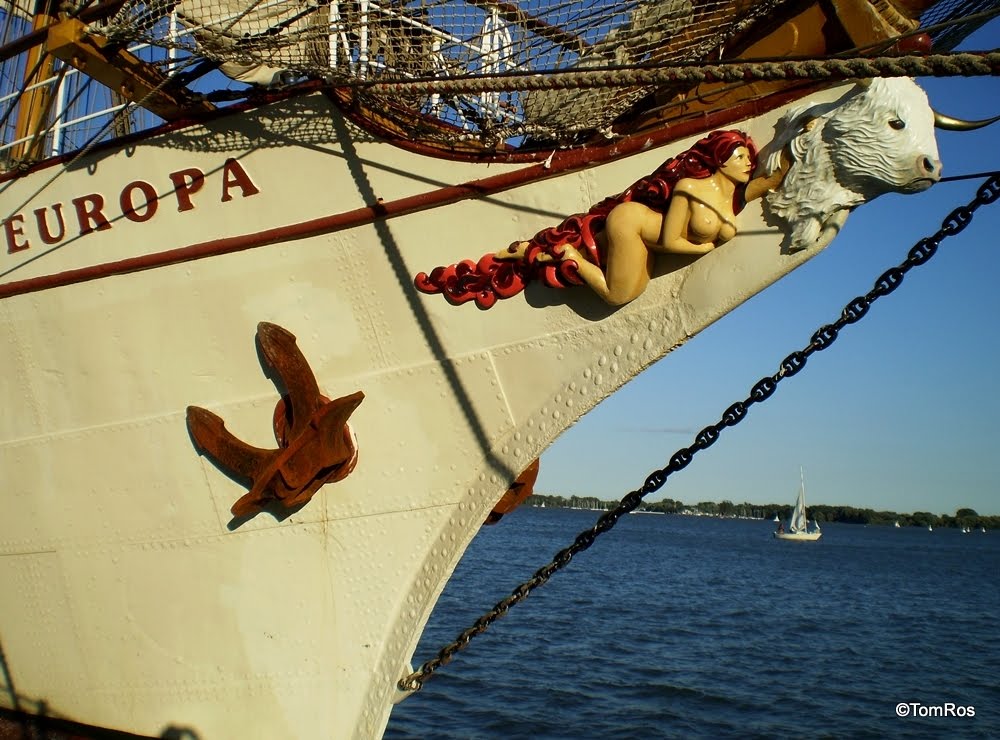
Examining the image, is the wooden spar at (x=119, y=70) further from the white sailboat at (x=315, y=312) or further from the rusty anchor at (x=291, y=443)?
the rusty anchor at (x=291, y=443)

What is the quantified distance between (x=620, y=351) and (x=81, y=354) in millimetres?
2760

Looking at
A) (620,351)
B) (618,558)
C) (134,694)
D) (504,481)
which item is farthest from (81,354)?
(618,558)

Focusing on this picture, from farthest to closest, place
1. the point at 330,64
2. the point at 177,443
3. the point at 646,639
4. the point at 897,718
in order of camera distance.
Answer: the point at 646,639 < the point at 897,718 < the point at 177,443 < the point at 330,64

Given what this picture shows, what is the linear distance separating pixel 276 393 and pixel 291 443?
0.28m

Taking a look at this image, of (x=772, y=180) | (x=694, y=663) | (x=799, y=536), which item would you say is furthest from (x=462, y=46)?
(x=799, y=536)

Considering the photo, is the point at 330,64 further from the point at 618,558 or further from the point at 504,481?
the point at 618,558

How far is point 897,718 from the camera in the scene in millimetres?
13156

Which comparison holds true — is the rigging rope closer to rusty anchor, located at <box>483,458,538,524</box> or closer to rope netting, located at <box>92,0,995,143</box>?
rope netting, located at <box>92,0,995,143</box>

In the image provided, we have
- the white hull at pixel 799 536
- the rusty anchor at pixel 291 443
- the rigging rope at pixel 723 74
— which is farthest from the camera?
the white hull at pixel 799 536

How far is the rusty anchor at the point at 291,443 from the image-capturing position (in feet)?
13.7

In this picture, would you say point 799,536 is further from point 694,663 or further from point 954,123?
point 954,123

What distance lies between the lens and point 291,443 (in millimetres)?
4227

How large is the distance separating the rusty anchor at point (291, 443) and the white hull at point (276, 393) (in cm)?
7

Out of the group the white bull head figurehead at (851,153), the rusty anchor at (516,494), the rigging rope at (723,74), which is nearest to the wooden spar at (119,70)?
the rigging rope at (723,74)
